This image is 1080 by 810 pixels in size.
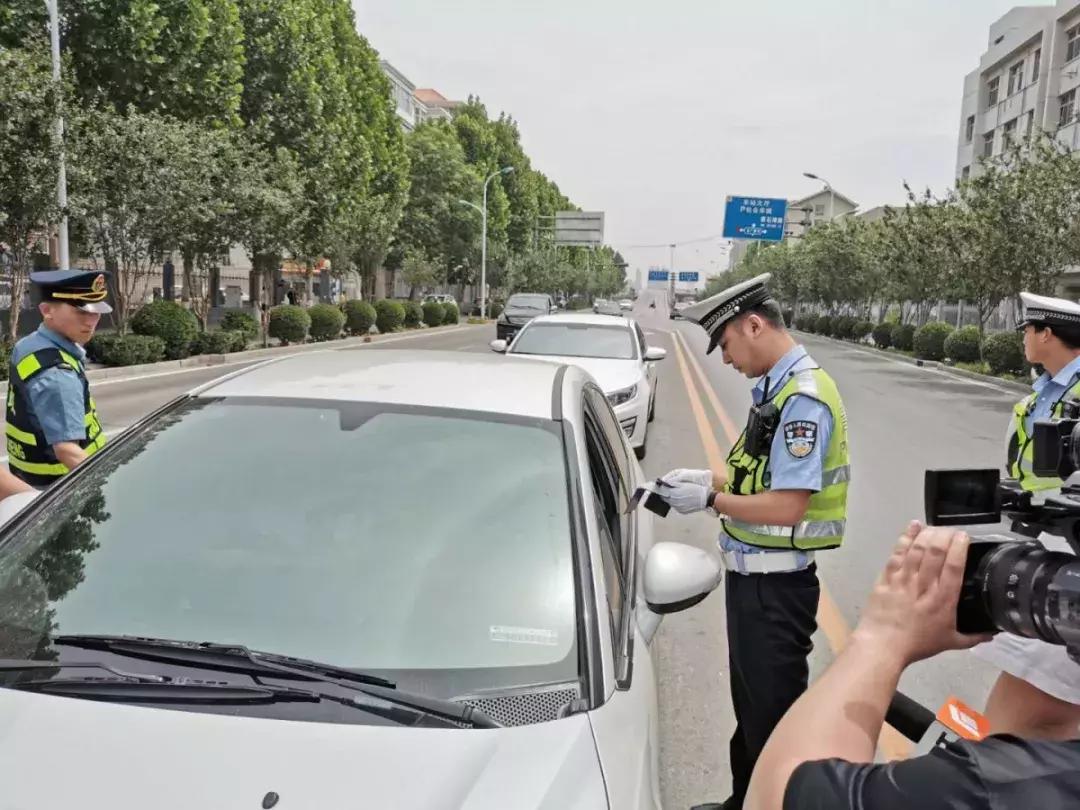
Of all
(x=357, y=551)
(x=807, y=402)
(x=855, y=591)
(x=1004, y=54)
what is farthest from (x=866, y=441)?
(x=1004, y=54)

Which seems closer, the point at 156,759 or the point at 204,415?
the point at 156,759

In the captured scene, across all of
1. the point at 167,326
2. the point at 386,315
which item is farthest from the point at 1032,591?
the point at 386,315

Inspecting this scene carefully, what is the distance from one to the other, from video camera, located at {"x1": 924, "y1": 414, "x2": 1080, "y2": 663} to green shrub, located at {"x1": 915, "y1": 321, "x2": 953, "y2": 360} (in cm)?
2964

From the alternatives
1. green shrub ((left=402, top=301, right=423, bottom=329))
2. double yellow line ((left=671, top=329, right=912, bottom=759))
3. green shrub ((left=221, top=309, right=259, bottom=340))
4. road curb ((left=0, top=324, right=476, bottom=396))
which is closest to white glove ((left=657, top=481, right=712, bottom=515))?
double yellow line ((left=671, top=329, right=912, bottom=759))

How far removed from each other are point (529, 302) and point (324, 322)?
709 cm

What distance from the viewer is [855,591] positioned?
5395mm

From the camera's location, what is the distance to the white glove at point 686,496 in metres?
2.69

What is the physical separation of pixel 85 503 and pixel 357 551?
0.79 m

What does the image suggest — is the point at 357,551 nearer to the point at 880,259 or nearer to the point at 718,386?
the point at 718,386

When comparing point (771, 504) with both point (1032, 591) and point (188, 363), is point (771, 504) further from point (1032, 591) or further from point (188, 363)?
point (188, 363)

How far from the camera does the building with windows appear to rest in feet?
145

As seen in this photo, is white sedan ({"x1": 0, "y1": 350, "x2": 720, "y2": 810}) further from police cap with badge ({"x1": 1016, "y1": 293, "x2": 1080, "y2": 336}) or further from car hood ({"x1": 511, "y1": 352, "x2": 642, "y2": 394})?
car hood ({"x1": 511, "y1": 352, "x2": 642, "y2": 394})

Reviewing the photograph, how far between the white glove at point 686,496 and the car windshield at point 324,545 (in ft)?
1.53

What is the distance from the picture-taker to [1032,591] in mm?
1104
